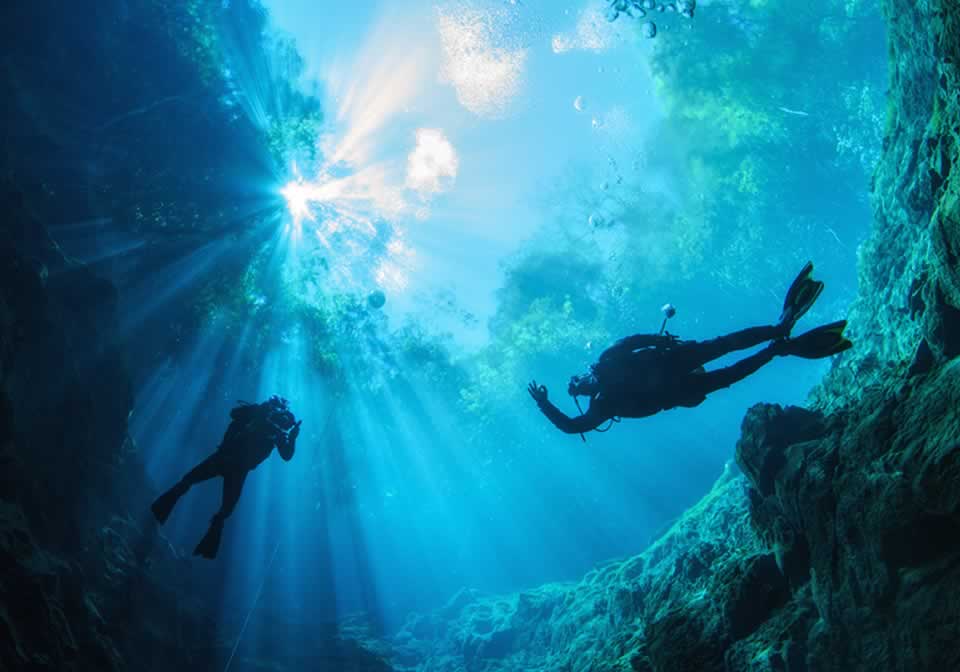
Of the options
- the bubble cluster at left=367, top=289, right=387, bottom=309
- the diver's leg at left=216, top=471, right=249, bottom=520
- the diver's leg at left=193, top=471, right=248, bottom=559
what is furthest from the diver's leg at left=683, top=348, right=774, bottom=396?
the bubble cluster at left=367, top=289, right=387, bottom=309

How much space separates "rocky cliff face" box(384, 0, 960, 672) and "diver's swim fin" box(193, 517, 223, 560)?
583 cm

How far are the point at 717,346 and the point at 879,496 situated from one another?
215cm

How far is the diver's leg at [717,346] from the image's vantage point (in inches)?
212

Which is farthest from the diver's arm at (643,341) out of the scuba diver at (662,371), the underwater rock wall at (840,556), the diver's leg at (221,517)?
the diver's leg at (221,517)

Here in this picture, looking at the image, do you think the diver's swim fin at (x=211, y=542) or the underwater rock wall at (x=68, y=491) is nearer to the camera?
the underwater rock wall at (x=68, y=491)

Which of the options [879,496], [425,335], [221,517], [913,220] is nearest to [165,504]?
[221,517]

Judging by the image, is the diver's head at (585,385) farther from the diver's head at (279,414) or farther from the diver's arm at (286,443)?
the diver's head at (279,414)

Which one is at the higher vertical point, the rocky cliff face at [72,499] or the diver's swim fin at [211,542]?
the rocky cliff face at [72,499]

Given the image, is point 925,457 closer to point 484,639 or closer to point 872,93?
point 484,639

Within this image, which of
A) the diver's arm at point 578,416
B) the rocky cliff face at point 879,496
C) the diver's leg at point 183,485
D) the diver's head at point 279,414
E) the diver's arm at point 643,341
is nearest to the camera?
the rocky cliff face at point 879,496

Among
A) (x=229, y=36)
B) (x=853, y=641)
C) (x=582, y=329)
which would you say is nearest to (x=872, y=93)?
(x=582, y=329)

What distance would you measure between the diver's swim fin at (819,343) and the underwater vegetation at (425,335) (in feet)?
2.17

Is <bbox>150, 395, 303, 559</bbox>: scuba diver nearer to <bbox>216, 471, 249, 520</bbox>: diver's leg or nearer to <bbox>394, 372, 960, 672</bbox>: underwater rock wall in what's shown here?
<bbox>216, 471, 249, 520</bbox>: diver's leg

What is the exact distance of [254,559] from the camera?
30188 mm
